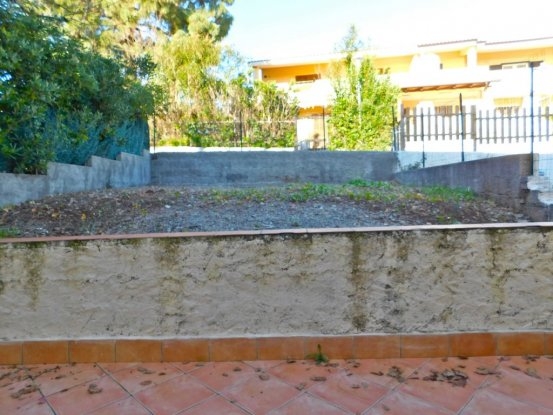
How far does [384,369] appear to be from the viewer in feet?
7.18

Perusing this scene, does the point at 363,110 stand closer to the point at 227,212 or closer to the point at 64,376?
the point at 227,212

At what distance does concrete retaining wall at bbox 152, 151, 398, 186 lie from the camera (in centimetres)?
837

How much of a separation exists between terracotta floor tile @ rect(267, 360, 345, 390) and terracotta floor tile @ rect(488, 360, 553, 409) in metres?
0.81

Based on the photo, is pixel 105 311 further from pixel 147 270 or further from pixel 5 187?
pixel 5 187

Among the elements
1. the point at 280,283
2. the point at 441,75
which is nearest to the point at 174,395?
the point at 280,283

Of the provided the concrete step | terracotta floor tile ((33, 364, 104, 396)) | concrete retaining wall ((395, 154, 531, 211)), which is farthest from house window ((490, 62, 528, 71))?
terracotta floor tile ((33, 364, 104, 396))

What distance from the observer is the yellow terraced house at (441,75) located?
1476 cm

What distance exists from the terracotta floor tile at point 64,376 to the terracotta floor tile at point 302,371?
100cm

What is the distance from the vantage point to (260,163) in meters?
8.53

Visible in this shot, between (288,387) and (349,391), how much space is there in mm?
311

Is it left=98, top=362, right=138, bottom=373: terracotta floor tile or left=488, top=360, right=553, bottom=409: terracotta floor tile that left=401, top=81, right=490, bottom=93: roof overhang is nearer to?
left=488, top=360, right=553, bottom=409: terracotta floor tile

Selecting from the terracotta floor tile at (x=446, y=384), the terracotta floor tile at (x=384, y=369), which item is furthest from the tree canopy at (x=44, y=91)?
the terracotta floor tile at (x=446, y=384)

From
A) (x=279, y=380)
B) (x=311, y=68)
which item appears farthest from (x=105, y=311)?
(x=311, y=68)

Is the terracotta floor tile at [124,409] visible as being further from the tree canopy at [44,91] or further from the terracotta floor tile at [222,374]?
the tree canopy at [44,91]
